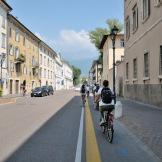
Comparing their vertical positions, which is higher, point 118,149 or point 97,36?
point 97,36

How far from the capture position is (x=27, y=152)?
8.08 m

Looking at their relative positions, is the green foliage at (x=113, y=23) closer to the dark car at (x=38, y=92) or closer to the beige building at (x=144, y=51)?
the dark car at (x=38, y=92)

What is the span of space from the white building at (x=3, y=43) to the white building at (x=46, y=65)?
30.1 m

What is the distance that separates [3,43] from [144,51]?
1196 inches

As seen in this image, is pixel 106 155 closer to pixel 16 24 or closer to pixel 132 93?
pixel 132 93

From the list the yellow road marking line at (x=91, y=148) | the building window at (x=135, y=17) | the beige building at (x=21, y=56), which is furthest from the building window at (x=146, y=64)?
the beige building at (x=21, y=56)

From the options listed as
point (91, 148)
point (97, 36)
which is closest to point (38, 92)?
point (97, 36)

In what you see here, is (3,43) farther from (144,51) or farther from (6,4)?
(144,51)

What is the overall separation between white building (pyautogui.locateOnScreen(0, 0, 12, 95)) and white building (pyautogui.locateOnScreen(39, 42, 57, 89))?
98.8ft

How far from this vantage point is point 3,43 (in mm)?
51812

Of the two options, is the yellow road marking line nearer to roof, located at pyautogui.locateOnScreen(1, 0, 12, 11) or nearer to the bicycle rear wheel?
the bicycle rear wheel

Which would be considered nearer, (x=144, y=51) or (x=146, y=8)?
(x=144, y=51)

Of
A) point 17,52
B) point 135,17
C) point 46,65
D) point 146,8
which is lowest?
point 146,8

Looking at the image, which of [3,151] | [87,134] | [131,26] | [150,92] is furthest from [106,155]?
[131,26]
